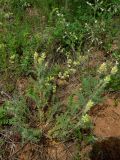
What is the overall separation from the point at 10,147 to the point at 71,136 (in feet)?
2.02

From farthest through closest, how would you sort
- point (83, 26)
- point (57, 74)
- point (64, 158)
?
point (83, 26)
point (57, 74)
point (64, 158)

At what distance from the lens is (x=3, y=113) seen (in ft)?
12.2

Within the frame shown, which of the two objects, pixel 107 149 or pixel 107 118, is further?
pixel 107 118

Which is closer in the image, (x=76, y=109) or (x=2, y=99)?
(x=76, y=109)

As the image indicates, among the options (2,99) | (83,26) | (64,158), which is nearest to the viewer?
(64,158)

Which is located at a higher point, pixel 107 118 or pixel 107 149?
pixel 107 118

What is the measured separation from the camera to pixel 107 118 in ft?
12.9

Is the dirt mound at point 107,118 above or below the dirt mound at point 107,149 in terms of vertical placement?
above

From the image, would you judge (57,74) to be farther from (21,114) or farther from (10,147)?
(10,147)

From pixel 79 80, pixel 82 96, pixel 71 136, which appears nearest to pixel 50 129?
pixel 71 136

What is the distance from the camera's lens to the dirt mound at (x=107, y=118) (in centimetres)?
381

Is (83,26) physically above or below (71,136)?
above

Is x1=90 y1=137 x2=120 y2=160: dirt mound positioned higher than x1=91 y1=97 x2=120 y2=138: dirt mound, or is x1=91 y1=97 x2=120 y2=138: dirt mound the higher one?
x1=91 y1=97 x2=120 y2=138: dirt mound

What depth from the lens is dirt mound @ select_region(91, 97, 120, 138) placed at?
3.81 metres
